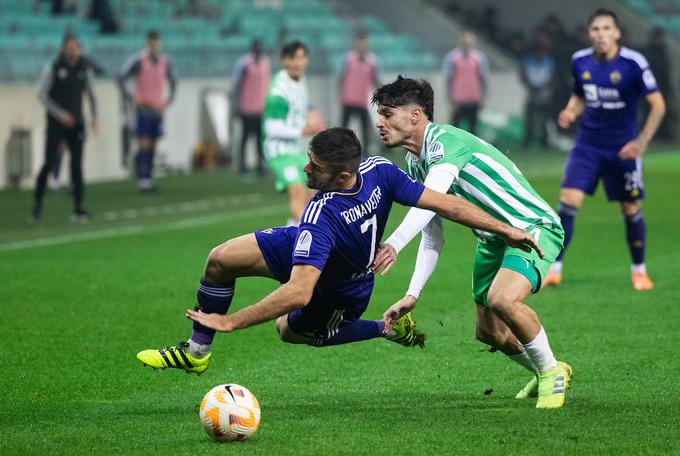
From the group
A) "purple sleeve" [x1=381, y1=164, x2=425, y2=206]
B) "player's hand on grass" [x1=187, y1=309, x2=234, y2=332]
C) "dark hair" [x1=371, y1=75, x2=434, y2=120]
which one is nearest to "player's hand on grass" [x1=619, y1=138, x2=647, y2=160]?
"dark hair" [x1=371, y1=75, x2=434, y2=120]

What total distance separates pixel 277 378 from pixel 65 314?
8.97ft

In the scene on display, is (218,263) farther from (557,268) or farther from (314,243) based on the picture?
(557,268)

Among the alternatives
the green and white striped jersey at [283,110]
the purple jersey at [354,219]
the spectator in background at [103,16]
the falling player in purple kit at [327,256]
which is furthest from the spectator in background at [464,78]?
the purple jersey at [354,219]

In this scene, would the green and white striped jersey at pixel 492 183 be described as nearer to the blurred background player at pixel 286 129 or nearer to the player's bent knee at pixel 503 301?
the player's bent knee at pixel 503 301

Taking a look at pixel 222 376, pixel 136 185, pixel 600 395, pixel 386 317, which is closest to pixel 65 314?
pixel 222 376

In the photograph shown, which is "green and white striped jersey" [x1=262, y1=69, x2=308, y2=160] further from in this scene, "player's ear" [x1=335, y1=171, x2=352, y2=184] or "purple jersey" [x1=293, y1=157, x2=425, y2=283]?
"player's ear" [x1=335, y1=171, x2=352, y2=184]

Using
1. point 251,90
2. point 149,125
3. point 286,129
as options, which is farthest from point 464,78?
point 286,129

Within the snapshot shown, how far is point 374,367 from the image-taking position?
7742 mm

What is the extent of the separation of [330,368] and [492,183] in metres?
1.66

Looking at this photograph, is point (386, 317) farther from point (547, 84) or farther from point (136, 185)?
point (547, 84)

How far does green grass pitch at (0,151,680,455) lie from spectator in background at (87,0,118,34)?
12.3 meters

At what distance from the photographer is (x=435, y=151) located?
655 cm

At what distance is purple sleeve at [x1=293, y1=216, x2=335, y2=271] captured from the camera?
19.4 ft

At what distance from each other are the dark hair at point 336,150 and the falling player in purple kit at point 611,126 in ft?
15.5
